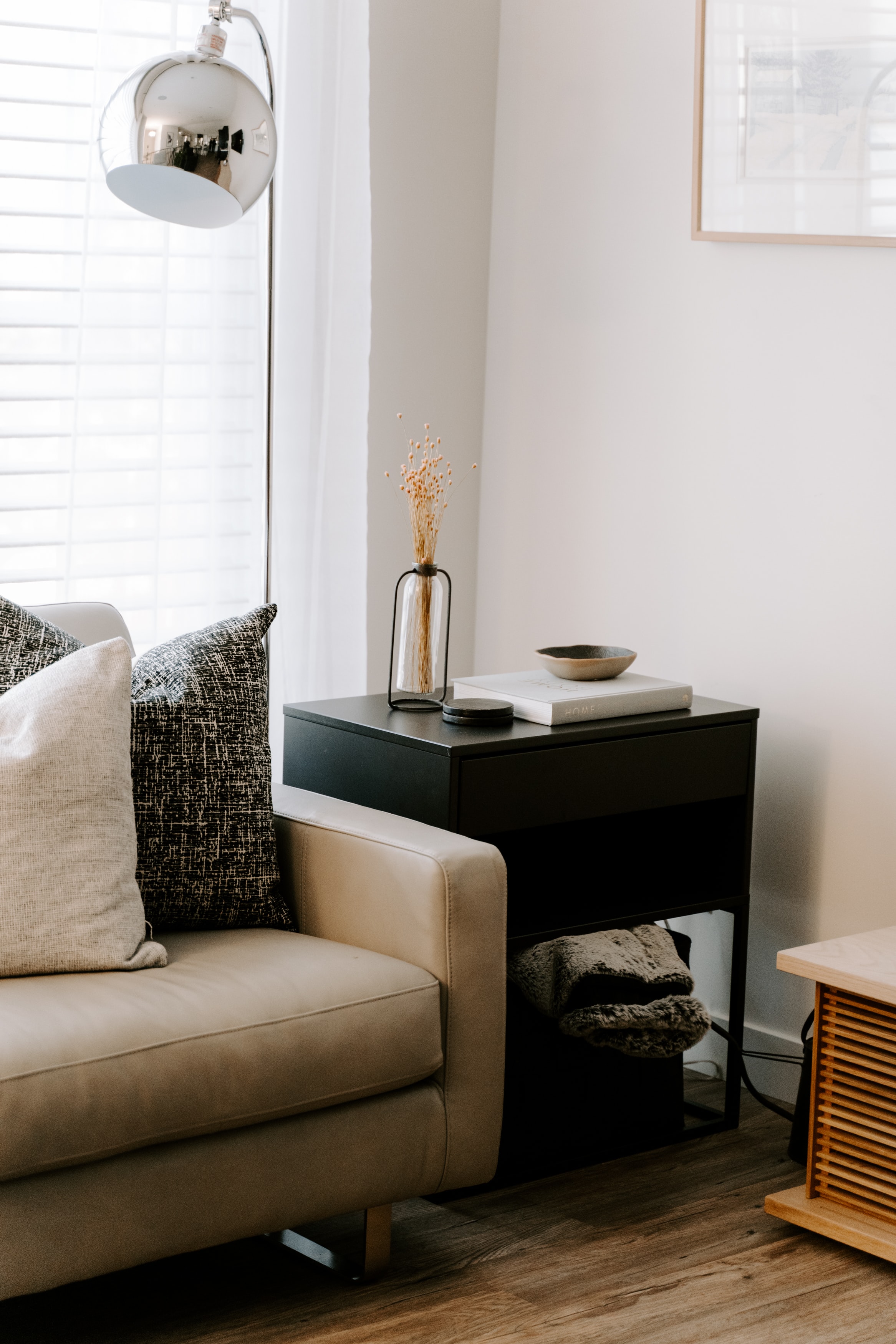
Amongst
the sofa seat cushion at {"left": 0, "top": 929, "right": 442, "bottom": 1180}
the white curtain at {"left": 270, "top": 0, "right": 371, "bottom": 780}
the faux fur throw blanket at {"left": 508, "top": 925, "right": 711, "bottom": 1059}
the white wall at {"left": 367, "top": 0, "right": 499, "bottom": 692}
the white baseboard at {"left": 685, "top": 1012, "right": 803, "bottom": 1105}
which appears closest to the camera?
the sofa seat cushion at {"left": 0, "top": 929, "right": 442, "bottom": 1180}

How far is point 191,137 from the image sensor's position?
1947mm

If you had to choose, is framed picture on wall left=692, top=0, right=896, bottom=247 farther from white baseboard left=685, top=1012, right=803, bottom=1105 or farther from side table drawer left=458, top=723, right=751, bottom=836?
white baseboard left=685, top=1012, right=803, bottom=1105

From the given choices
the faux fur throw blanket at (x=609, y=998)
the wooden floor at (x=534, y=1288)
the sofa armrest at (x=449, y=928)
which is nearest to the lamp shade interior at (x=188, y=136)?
the sofa armrest at (x=449, y=928)

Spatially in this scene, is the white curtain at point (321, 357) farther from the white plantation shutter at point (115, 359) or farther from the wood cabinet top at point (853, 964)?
the wood cabinet top at point (853, 964)

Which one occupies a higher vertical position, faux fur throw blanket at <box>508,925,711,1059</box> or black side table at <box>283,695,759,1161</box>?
black side table at <box>283,695,759,1161</box>

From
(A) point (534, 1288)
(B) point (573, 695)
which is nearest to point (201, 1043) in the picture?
(A) point (534, 1288)

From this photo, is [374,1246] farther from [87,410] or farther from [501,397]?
[501,397]

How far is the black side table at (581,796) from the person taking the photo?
213 cm

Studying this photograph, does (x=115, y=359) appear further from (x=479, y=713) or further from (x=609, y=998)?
(x=609, y=998)

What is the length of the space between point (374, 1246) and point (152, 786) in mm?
646

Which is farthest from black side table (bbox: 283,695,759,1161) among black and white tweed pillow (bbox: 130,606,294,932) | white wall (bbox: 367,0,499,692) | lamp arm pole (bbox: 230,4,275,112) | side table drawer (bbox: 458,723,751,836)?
lamp arm pole (bbox: 230,4,275,112)

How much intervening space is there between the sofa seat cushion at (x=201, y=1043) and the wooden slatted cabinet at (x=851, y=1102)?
22.2 inches

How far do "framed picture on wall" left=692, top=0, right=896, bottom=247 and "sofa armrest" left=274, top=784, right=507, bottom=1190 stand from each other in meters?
1.19

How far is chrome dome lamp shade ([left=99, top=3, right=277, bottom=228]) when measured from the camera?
1944 millimetres
